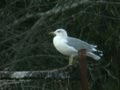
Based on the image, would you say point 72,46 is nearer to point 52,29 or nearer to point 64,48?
point 64,48

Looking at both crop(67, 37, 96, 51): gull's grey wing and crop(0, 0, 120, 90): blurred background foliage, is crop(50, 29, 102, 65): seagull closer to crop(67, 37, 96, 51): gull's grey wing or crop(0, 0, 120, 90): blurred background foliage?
crop(67, 37, 96, 51): gull's grey wing

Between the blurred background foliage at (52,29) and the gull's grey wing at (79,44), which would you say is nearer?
the gull's grey wing at (79,44)

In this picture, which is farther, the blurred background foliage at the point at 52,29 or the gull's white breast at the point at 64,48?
the blurred background foliage at the point at 52,29

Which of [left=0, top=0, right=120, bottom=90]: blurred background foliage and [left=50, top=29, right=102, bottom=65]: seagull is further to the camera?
[left=0, top=0, right=120, bottom=90]: blurred background foliage

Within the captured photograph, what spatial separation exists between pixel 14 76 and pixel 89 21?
3.20m

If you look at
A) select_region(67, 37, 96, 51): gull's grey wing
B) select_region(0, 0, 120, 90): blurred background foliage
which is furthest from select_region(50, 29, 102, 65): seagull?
select_region(0, 0, 120, 90): blurred background foliage

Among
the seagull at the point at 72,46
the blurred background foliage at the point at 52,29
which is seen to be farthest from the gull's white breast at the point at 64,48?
the blurred background foliage at the point at 52,29

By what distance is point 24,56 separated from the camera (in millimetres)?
7141

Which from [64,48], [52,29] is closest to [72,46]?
[64,48]

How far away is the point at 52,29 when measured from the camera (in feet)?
24.0

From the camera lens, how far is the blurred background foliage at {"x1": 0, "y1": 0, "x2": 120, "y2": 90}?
666cm

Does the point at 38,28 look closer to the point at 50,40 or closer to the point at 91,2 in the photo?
the point at 50,40

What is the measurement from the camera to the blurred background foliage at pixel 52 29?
21.8 feet

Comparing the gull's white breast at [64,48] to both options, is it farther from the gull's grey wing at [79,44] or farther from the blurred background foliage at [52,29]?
the blurred background foliage at [52,29]
